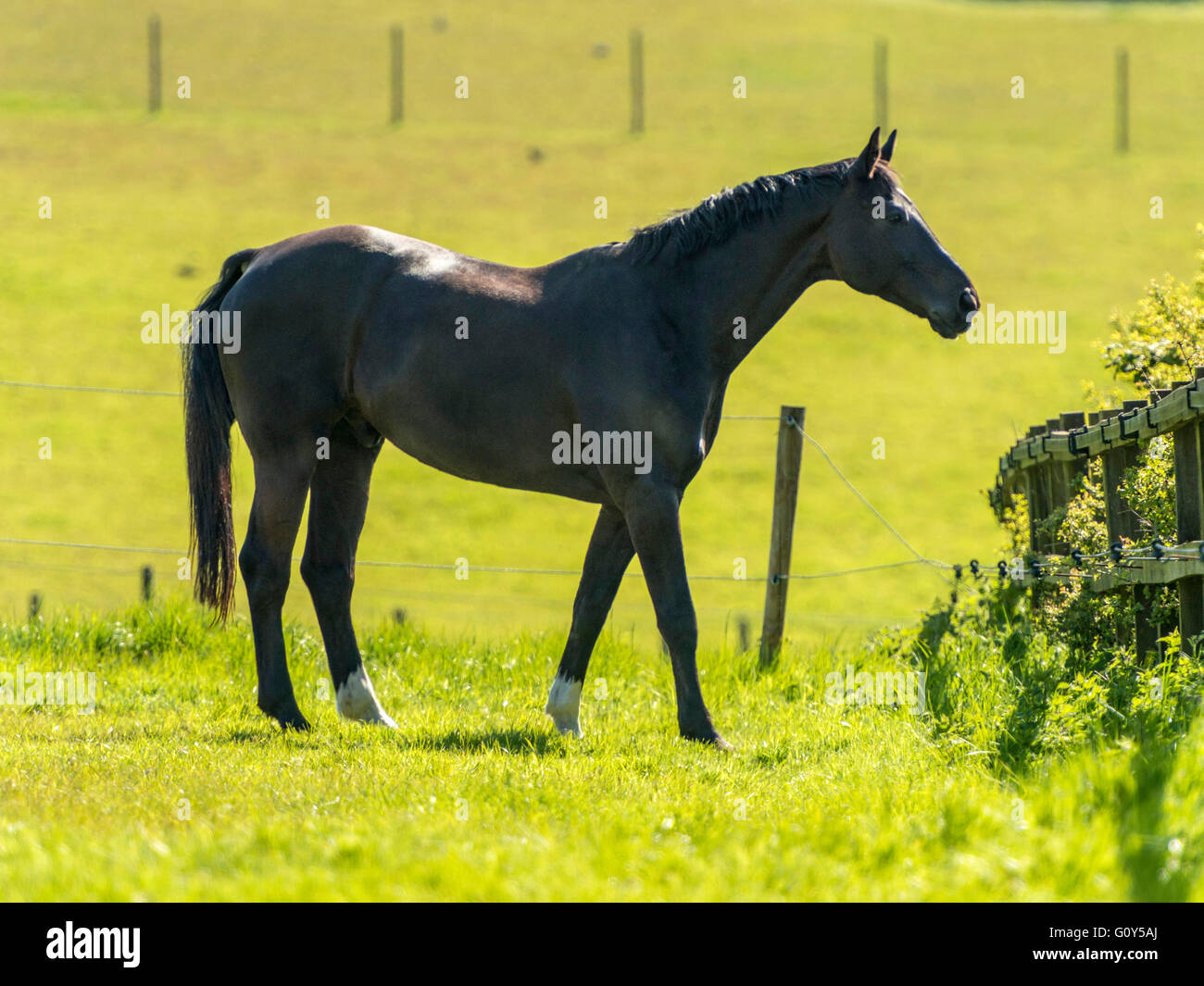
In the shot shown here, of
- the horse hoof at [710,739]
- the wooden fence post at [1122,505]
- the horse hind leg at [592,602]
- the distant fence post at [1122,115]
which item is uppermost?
the distant fence post at [1122,115]

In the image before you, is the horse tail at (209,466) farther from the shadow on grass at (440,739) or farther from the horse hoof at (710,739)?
the horse hoof at (710,739)

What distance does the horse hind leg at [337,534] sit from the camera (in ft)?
21.3

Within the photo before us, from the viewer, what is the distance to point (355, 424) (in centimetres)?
648

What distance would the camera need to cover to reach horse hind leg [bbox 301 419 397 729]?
6488 millimetres

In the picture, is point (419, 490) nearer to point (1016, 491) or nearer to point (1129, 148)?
point (1016, 491)

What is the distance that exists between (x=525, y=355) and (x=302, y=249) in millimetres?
1323

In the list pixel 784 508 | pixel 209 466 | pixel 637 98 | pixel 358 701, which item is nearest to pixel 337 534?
pixel 209 466

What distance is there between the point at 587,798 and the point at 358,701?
215 centimetres

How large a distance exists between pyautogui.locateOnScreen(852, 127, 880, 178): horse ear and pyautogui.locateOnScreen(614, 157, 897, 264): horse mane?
0.06m

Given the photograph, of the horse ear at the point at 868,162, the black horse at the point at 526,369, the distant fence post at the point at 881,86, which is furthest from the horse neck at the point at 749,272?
the distant fence post at the point at 881,86

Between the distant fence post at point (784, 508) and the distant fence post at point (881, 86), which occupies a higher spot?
the distant fence post at point (881, 86)

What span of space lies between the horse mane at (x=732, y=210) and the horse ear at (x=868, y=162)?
0.18 ft

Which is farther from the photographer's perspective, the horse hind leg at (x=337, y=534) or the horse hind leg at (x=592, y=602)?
the horse hind leg at (x=337, y=534)
